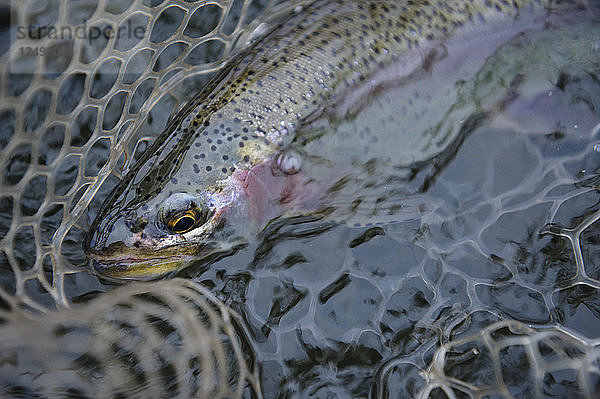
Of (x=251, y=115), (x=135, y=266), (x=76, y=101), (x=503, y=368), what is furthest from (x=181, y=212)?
(x=503, y=368)

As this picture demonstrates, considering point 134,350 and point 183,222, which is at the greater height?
point 183,222

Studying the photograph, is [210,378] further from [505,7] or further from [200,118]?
[505,7]

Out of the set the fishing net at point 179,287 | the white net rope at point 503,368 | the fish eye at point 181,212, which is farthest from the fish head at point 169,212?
the white net rope at point 503,368

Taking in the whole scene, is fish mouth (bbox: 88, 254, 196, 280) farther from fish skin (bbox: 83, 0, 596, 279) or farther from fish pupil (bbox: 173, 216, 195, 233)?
fish pupil (bbox: 173, 216, 195, 233)

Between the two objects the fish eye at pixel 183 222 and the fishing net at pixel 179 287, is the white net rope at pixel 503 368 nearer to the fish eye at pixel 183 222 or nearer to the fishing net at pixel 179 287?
the fishing net at pixel 179 287

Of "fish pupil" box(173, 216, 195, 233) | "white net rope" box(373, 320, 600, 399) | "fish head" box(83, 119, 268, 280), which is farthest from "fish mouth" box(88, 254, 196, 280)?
"white net rope" box(373, 320, 600, 399)

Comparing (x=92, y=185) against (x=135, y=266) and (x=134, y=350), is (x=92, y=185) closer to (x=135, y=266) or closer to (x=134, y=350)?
(x=135, y=266)

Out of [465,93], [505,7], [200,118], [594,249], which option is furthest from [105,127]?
[594,249]
